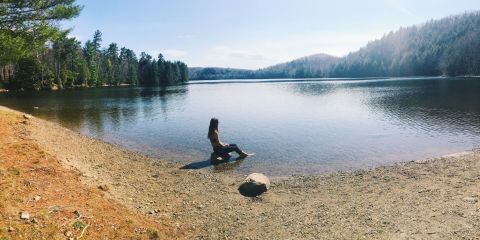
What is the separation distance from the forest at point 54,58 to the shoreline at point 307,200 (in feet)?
25.2

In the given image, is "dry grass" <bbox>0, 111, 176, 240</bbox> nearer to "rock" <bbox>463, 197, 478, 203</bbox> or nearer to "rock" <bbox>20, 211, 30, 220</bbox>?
"rock" <bbox>20, 211, 30, 220</bbox>

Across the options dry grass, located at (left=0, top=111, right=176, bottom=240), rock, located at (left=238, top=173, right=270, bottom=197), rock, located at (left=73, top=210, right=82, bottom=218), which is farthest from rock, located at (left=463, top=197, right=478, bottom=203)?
rock, located at (left=73, top=210, right=82, bottom=218)

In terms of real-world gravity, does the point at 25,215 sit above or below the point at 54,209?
above

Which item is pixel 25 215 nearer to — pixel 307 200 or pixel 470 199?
pixel 307 200

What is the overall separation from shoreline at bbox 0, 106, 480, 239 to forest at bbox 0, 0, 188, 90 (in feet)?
25.2

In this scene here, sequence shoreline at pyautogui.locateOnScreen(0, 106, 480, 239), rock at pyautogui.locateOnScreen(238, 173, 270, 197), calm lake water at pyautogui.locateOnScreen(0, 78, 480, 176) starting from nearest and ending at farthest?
1. shoreline at pyautogui.locateOnScreen(0, 106, 480, 239)
2. rock at pyautogui.locateOnScreen(238, 173, 270, 197)
3. calm lake water at pyautogui.locateOnScreen(0, 78, 480, 176)

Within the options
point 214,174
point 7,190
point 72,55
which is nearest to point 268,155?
point 214,174

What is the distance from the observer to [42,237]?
973 cm

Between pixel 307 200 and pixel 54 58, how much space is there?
139229mm

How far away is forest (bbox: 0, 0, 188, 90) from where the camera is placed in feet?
81.7

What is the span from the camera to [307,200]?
1600 centimetres

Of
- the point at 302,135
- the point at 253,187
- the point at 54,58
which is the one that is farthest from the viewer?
the point at 54,58

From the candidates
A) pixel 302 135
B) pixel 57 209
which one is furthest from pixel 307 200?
pixel 302 135

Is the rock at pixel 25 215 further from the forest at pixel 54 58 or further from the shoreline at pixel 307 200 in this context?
the forest at pixel 54 58
